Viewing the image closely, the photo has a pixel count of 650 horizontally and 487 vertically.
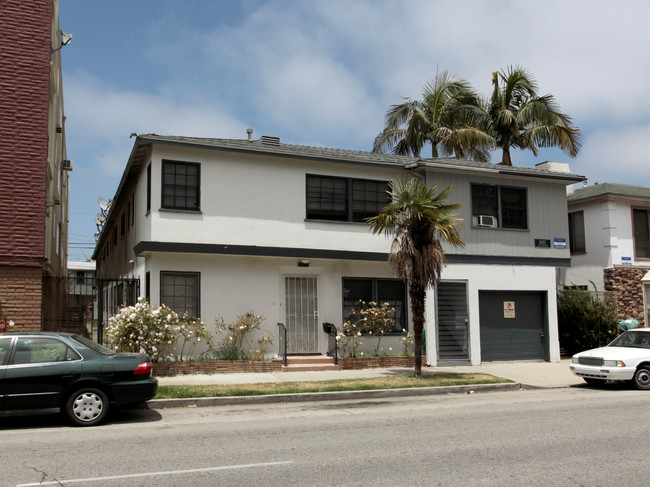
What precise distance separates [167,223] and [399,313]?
7.12 meters

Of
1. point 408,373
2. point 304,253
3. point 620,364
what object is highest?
point 304,253

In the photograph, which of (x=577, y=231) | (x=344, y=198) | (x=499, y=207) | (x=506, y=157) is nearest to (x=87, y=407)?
(x=344, y=198)

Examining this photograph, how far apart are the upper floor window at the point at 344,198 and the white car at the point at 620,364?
22.7 feet

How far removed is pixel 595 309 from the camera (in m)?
19.8

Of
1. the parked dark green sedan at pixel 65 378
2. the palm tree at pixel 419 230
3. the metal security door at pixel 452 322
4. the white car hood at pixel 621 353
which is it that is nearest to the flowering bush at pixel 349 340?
the metal security door at pixel 452 322

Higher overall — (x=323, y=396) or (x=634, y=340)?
(x=634, y=340)

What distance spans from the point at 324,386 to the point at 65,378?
5.70m

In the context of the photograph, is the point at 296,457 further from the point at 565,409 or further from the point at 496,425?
the point at 565,409

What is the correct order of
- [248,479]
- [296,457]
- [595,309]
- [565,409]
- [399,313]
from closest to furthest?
[248,479]
[296,457]
[565,409]
[399,313]
[595,309]

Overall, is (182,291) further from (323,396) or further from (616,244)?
(616,244)

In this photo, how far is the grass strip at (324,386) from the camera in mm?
12109

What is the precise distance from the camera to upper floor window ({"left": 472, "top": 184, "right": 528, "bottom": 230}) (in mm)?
18891

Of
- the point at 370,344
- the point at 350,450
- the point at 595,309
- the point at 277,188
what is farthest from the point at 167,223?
the point at 595,309

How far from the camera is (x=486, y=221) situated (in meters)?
18.8
